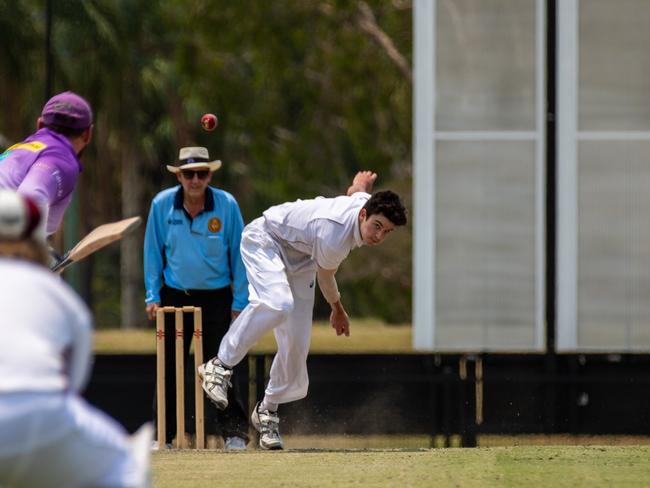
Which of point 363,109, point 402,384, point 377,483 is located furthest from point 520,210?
point 363,109

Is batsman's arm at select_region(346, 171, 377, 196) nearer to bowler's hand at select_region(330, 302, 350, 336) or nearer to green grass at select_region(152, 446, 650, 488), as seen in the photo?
bowler's hand at select_region(330, 302, 350, 336)

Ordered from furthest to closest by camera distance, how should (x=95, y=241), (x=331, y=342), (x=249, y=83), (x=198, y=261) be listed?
(x=249, y=83) → (x=331, y=342) → (x=198, y=261) → (x=95, y=241)

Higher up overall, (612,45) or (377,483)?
(612,45)

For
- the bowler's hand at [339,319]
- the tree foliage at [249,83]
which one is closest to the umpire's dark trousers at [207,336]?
the bowler's hand at [339,319]

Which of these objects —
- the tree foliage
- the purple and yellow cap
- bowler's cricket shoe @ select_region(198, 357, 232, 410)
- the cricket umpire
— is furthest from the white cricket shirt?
the tree foliage

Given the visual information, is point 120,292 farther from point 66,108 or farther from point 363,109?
point 66,108

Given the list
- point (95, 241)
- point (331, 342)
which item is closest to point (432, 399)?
point (95, 241)

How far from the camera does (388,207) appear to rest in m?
6.62

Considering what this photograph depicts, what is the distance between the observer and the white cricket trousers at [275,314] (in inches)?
274

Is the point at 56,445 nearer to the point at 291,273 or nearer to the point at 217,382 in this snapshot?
the point at 217,382

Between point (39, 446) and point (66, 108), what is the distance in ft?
9.73

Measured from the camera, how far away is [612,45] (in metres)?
11.3

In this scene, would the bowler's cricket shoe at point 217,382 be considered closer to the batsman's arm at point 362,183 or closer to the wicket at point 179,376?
the wicket at point 179,376

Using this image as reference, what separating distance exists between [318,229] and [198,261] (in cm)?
109
